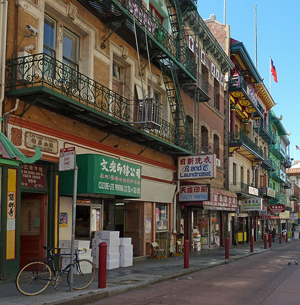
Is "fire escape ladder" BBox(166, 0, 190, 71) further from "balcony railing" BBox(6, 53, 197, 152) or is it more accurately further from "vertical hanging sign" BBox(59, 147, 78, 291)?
"vertical hanging sign" BBox(59, 147, 78, 291)

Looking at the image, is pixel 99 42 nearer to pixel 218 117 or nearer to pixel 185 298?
pixel 185 298

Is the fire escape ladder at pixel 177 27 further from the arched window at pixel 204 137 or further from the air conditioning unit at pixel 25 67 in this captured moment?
the air conditioning unit at pixel 25 67

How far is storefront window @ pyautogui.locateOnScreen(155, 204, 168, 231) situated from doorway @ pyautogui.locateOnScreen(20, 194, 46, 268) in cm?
778

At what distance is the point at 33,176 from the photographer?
11.8m

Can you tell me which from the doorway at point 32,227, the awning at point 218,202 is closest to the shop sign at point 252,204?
the awning at point 218,202

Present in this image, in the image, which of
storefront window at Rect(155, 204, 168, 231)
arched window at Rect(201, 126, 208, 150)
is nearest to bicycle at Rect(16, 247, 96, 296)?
storefront window at Rect(155, 204, 168, 231)

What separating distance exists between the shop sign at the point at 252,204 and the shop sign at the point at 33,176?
72.2ft

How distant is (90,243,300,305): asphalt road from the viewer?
8.95 metres

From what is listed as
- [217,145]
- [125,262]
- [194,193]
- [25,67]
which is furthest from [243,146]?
[25,67]

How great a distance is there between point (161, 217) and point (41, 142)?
9.36 metres

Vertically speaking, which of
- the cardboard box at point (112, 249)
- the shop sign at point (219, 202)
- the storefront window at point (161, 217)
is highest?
the shop sign at point (219, 202)

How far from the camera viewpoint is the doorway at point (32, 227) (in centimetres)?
1202

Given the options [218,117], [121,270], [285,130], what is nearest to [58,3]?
[121,270]

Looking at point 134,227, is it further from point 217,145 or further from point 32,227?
point 217,145
